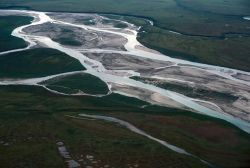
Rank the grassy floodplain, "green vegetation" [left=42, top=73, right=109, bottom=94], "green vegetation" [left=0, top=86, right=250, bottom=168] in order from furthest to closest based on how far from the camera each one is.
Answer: the grassy floodplain, "green vegetation" [left=42, top=73, right=109, bottom=94], "green vegetation" [left=0, top=86, right=250, bottom=168]

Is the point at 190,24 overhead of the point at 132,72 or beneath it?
overhead

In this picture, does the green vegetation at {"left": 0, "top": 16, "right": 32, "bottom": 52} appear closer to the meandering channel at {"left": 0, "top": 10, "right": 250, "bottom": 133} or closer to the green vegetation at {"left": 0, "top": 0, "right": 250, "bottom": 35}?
the meandering channel at {"left": 0, "top": 10, "right": 250, "bottom": 133}

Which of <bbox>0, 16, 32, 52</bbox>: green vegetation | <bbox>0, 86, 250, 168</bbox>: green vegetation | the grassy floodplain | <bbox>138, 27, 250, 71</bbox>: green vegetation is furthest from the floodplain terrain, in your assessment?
the grassy floodplain

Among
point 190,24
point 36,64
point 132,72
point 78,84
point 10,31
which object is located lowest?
point 78,84

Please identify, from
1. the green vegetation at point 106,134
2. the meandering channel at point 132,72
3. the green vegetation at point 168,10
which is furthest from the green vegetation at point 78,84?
the green vegetation at point 168,10

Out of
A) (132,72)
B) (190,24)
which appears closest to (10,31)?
(132,72)

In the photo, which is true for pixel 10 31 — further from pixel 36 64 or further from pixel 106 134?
pixel 106 134
